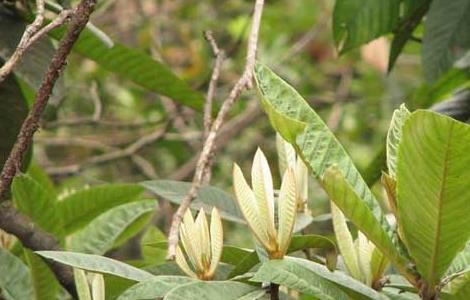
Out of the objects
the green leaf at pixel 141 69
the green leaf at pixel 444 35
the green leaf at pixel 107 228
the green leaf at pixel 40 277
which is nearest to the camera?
the green leaf at pixel 40 277

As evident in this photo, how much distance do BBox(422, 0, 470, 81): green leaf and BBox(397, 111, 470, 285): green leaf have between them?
0.80m

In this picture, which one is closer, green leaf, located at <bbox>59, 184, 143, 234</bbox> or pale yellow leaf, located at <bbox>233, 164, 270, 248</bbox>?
pale yellow leaf, located at <bbox>233, 164, 270, 248</bbox>

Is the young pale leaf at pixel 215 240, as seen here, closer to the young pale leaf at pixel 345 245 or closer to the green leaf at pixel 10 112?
the young pale leaf at pixel 345 245

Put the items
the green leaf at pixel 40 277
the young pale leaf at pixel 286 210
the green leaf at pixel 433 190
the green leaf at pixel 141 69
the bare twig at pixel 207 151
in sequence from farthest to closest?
the green leaf at pixel 141 69 → the green leaf at pixel 40 277 → the bare twig at pixel 207 151 → the young pale leaf at pixel 286 210 → the green leaf at pixel 433 190

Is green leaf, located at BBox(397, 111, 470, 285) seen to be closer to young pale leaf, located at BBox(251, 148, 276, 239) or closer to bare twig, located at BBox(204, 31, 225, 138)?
young pale leaf, located at BBox(251, 148, 276, 239)

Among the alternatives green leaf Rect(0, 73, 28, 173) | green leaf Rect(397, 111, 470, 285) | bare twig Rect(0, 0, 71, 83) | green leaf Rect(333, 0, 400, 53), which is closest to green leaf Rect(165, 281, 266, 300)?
green leaf Rect(397, 111, 470, 285)

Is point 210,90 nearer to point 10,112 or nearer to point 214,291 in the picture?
point 10,112

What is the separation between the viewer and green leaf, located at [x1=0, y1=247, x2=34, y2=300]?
3.55ft

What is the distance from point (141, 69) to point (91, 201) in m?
0.19

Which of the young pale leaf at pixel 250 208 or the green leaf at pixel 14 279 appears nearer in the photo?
the young pale leaf at pixel 250 208

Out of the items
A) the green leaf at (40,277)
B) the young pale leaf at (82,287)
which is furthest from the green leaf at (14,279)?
the young pale leaf at (82,287)

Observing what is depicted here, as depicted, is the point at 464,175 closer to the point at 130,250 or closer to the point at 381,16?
the point at 381,16

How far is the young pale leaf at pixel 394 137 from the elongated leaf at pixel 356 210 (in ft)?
0.28

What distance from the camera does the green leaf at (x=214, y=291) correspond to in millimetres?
820
